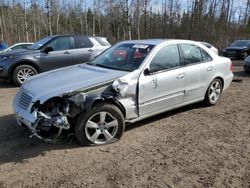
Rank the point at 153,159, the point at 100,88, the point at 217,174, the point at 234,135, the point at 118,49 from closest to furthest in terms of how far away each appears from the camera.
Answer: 1. the point at 217,174
2. the point at 153,159
3. the point at 100,88
4. the point at 234,135
5. the point at 118,49

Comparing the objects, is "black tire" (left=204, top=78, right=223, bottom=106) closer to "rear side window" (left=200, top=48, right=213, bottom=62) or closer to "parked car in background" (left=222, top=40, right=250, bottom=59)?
"rear side window" (left=200, top=48, right=213, bottom=62)

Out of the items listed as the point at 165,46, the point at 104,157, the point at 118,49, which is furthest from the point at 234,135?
the point at 118,49

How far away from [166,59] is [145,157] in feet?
6.47

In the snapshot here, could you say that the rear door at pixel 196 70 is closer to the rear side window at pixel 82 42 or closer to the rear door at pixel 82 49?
the rear door at pixel 82 49

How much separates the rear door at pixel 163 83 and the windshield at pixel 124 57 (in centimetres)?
23

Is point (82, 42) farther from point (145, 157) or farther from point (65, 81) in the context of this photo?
point (145, 157)

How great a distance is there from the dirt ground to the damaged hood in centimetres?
84

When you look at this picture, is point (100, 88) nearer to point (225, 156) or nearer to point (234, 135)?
point (225, 156)

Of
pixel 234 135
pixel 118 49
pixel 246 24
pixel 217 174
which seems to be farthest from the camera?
pixel 246 24

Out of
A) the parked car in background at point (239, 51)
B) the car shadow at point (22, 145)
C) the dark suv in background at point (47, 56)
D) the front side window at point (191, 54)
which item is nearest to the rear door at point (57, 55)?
the dark suv in background at point (47, 56)

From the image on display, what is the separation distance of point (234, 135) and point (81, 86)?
106 inches

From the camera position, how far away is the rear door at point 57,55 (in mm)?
8820

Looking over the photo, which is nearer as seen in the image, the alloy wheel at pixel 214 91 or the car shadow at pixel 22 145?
the car shadow at pixel 22 145

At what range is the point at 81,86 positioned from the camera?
4031 millimetres
